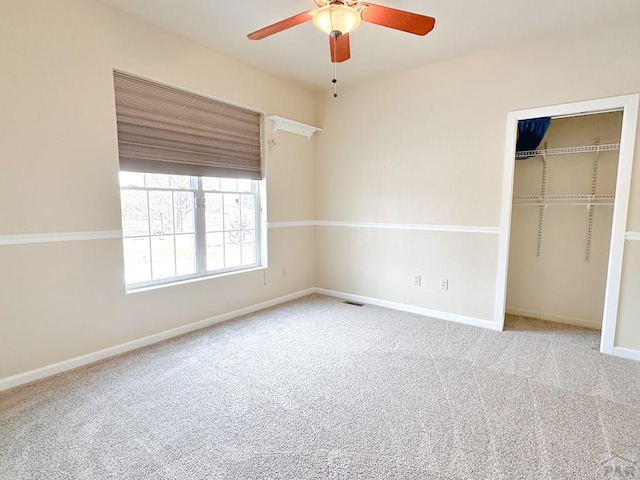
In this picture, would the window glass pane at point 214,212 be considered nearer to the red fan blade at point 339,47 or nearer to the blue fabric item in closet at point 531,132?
the red fan blade at point 339,47

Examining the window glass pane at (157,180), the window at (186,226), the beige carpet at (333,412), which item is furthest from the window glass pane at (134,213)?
the beige carpet at (333,412)

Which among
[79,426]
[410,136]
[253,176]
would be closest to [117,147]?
[253,176]

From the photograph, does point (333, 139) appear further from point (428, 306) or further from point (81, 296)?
point (81, 296)

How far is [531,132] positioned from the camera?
3.43 m

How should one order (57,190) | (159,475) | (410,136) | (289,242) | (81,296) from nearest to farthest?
(159,475) → (57,190) → (81,296) → (410,136) → (289,242)

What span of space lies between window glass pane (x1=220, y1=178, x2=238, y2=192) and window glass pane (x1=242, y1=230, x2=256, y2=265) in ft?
1.72

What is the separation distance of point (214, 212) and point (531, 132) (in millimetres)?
3470

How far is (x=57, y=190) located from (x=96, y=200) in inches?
10.0

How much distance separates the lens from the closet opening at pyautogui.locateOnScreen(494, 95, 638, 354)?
127 inches

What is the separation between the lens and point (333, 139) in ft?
14.5

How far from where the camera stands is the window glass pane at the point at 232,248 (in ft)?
12.2

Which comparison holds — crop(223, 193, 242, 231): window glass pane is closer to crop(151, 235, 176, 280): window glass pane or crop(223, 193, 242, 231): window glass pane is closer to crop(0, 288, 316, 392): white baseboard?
crop(151, 235, 176, 280): window glass pane

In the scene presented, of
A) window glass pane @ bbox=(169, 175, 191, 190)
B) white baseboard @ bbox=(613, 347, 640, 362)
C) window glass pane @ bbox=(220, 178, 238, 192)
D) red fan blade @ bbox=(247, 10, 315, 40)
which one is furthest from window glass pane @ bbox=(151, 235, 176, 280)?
white baseboard @ bbox=(613, 347, 640, 362)

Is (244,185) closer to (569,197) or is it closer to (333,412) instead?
(333,412)
